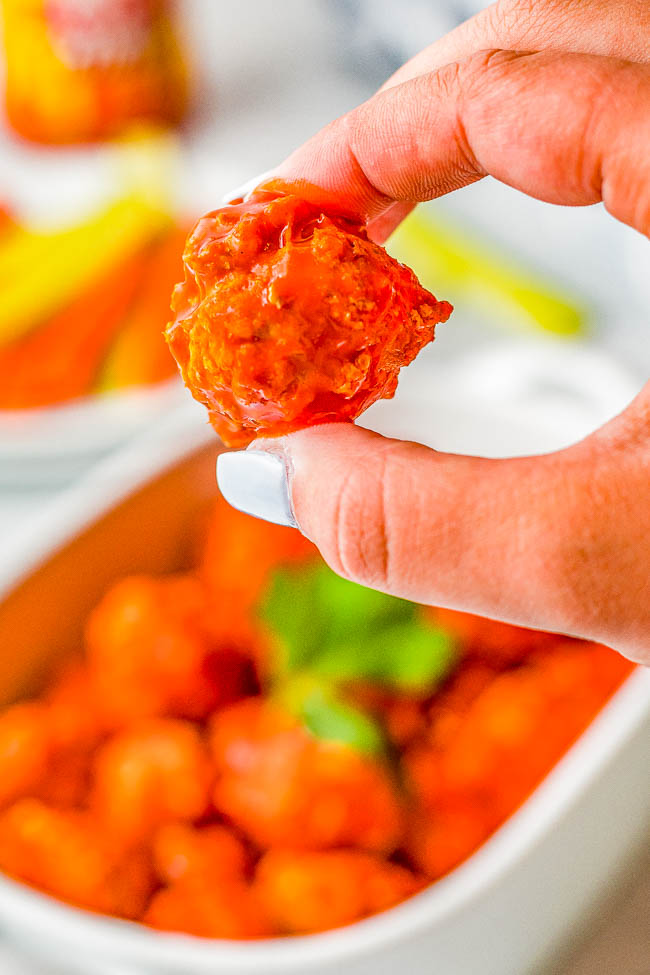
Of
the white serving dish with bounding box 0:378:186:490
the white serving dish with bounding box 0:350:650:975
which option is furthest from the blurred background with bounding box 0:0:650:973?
the white serving dish with bounding box 0:350:650:975

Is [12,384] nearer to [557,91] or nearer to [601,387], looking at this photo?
[601,387]

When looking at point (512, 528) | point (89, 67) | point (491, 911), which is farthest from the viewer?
point (89, 67)

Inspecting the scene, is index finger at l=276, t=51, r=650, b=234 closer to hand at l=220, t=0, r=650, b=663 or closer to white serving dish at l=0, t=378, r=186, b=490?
hand at l=220, t=0, r=650, b=663

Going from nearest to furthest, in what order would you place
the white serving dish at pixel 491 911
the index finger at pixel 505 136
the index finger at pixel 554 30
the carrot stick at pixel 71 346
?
the index finger at pixel 505 136, the index finger at pixel 554 30, the white serving dish at pixel 491 911, the carrot stick at pixel 71 346

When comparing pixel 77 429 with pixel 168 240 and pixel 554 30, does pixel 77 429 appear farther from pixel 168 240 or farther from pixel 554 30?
pixel 554 30

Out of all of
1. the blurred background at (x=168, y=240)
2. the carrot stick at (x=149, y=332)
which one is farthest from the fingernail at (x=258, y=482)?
the carrot stick at (x=149, y=332)

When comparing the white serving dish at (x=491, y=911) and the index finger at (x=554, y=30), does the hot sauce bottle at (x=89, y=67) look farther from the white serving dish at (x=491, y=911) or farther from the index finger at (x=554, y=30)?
the white serving dish at (x=491, y=911)

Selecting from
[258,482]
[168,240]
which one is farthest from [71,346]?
[258,482]
